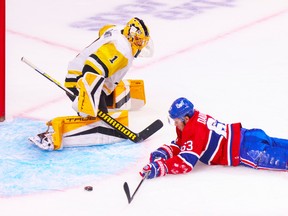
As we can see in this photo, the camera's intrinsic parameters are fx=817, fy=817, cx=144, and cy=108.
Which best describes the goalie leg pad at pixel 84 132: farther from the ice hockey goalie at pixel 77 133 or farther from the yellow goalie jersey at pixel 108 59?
the yellow goalie jersey at pixel 108 59

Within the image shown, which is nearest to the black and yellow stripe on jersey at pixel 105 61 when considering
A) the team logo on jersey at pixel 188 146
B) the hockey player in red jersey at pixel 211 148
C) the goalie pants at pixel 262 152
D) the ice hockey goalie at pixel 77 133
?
the ice hockey goalie at pixel 77 133

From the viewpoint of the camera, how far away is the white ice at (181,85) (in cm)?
349

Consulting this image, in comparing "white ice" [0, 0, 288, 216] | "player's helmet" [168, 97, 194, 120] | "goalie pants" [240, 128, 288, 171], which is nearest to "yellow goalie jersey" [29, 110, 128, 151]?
"white ice" [0, 0, 288, 216]

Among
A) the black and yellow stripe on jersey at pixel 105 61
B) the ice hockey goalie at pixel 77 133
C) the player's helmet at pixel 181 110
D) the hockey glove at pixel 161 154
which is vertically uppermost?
the black and yellow stripe on jersey at pixel 105 61

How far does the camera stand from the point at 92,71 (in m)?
4.22

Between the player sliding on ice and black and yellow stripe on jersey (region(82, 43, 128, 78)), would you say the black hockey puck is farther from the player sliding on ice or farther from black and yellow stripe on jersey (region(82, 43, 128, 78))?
black and yellow stripe on jersey (region(82, 43, 128, 78))

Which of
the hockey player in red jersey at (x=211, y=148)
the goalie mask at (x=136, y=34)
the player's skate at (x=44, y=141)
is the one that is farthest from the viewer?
the goalie mask at (x=136, y=34)

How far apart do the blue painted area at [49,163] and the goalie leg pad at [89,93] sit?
0.67 ft

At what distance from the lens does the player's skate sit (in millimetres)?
4105

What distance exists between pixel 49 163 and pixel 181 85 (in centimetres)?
154

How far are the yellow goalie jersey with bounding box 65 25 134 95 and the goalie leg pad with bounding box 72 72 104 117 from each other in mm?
69

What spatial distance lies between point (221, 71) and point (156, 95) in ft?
2.02

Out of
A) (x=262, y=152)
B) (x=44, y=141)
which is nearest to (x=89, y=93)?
(x=44, y=141)

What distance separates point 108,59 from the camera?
4.22 metres
